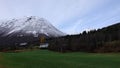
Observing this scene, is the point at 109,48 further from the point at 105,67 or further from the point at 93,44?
the point at 105,67

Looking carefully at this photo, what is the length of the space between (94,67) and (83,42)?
79.5m

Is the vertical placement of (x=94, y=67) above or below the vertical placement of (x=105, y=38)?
below

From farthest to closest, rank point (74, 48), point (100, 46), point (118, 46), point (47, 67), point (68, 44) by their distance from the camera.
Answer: point (68, 44)
point (74, 48)
point (100, 46)
point (118, 46)
point (47, 67)

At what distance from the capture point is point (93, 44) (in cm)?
10144

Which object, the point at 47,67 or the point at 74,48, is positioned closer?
the point at 47,67

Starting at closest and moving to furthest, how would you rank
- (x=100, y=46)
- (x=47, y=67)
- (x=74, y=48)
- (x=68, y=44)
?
(x=47, y=67) → (x=100, y=46) → (x=74, y=48) → (x=68, y=44)

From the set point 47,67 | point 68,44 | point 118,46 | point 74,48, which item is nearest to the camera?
point 47,67

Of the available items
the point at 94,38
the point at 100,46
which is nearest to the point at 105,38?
the point at 94,38

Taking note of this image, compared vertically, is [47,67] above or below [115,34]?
below

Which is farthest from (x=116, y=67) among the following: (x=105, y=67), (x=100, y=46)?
(x=100, y=46)

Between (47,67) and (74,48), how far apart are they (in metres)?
75.9

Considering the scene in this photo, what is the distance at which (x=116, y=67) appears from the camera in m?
32.2

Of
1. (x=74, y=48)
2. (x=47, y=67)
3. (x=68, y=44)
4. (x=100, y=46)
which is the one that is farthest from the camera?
(x=68, y=44)

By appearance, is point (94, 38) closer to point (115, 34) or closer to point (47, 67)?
point (115, 34)
